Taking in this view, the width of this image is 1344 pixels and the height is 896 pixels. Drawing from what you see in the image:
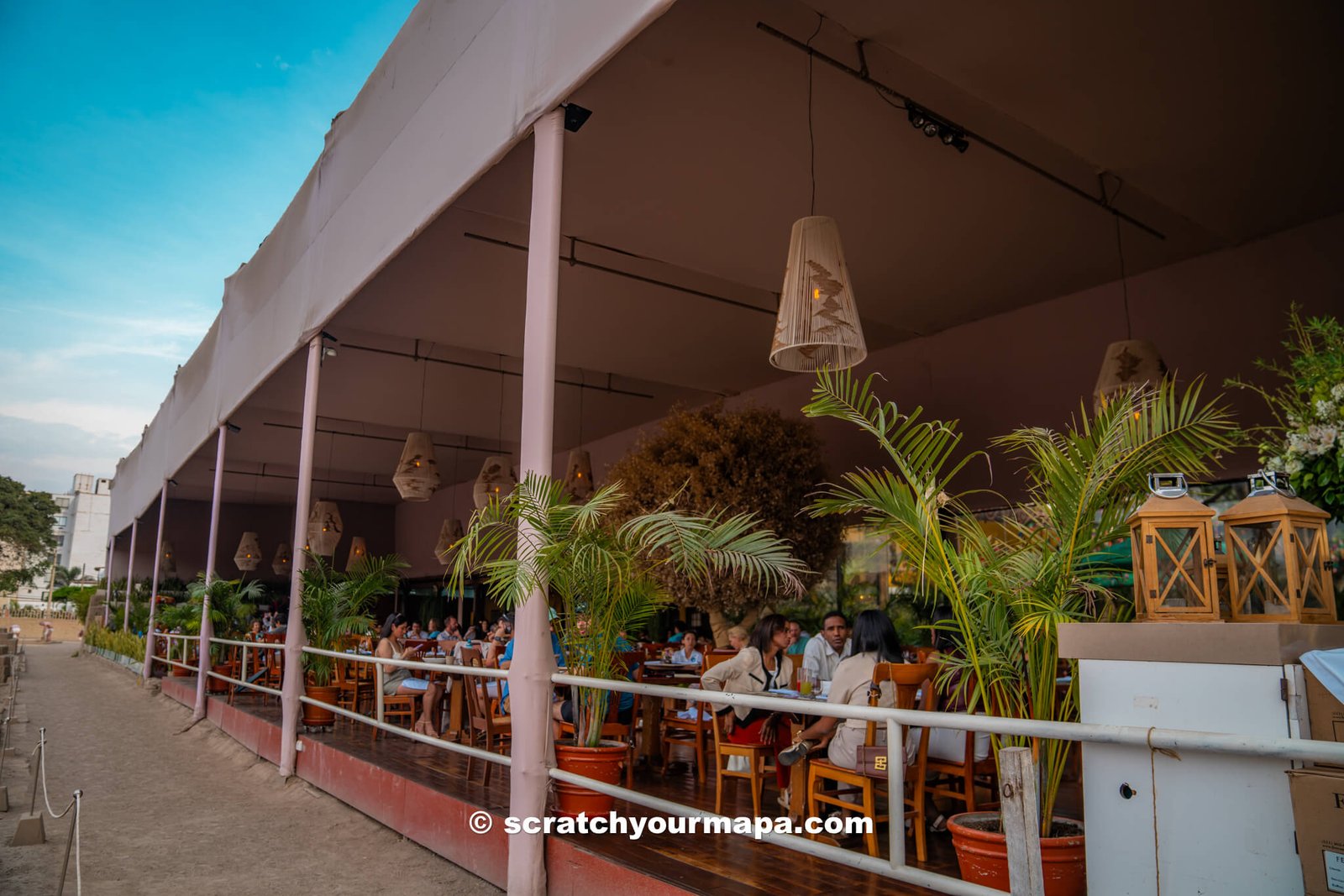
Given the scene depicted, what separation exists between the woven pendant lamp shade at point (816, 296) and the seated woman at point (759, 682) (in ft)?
5.90

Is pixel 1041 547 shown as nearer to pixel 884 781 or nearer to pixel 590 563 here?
pixel 884 781

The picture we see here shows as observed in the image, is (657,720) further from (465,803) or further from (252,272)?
(252,272)

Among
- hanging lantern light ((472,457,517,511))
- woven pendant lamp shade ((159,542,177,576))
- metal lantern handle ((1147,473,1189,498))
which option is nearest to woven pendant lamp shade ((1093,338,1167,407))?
metal lantern handle ((1147,473,1189,498))

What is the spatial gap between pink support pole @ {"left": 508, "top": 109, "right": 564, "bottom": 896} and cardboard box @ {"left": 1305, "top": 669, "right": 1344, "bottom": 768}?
2.84 meters

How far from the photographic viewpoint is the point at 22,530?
39.4m

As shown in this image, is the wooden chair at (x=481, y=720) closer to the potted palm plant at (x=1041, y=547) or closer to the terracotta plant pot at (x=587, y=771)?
the terracotta plant pot at (x=587, y=771)

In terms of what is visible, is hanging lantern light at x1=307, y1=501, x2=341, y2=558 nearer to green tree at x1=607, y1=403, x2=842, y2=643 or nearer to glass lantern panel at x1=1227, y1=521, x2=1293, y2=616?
green tree at x1=607, y1=403, x2=842, y2=643

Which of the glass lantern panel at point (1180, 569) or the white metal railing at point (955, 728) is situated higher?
the glass lantern panel at point (1180, 569)

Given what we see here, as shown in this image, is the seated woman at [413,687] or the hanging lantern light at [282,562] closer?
the seated woman at [413,687]

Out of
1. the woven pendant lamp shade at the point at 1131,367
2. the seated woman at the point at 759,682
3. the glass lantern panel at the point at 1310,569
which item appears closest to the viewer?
the glass lantern panel at the point at 1310,569

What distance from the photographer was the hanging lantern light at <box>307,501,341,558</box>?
13.6m

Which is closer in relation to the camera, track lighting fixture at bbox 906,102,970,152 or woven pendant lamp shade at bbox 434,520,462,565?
track lighting fixture at bbox 906,102,970,152

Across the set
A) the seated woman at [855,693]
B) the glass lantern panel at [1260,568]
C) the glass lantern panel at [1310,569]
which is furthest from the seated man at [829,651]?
the glass lantern panel at [1310,569]

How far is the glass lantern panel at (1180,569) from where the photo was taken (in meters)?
2.35
